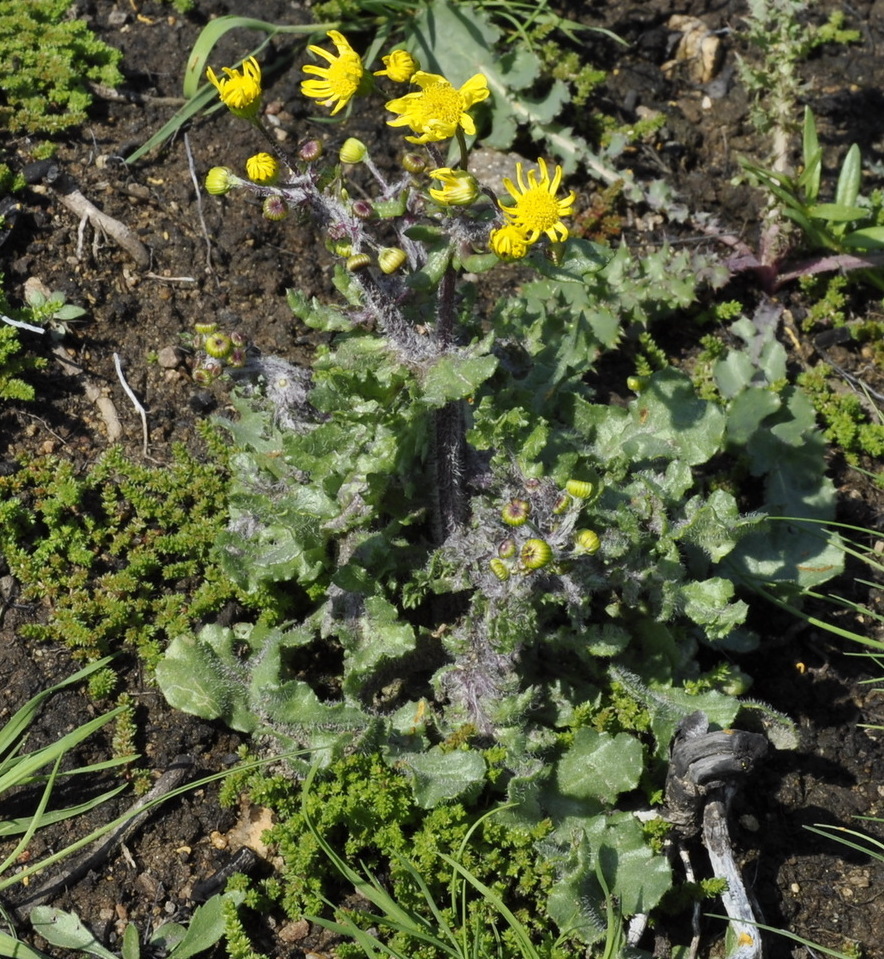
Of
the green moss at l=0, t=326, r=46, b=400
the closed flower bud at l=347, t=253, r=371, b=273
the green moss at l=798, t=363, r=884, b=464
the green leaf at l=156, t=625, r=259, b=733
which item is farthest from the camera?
the green moss at l=798, t=363, r=884, b=464

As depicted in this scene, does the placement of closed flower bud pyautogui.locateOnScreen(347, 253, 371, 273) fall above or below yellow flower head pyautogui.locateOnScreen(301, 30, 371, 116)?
below

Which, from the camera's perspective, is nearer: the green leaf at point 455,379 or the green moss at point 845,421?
the green leaf at point 455,379

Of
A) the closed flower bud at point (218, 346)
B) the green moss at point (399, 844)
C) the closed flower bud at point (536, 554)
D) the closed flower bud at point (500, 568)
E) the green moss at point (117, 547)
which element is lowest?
the green moss at point (399, 844)

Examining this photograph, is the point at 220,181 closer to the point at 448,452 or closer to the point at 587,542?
the point at 448,452

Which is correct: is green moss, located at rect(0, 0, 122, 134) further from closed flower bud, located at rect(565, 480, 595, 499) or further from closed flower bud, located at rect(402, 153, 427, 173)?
closed flower bud, located at rect(565, 480, 595, 499)

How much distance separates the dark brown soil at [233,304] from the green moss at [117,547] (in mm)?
107

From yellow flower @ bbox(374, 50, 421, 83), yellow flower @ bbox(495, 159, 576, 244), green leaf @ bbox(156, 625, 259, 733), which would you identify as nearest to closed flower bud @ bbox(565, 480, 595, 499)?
yellow flower @ bbox(495, 159, 576, 244)

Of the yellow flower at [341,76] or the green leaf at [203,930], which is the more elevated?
the yellow flower at [341,76]

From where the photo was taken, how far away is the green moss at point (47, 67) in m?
4.29

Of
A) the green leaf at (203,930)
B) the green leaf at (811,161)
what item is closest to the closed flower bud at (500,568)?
the green leaf at (203,930)

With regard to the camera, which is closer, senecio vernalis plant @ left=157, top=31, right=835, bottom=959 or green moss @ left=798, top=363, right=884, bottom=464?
senecio vernalis plant @ left=157, top=31, right=835, bottom=959

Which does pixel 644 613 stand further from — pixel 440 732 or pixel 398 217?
pixel 398 217

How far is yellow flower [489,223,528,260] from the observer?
256 cm

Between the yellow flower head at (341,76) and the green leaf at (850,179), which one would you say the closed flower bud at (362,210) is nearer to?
the yellow flower head at (341,76)
